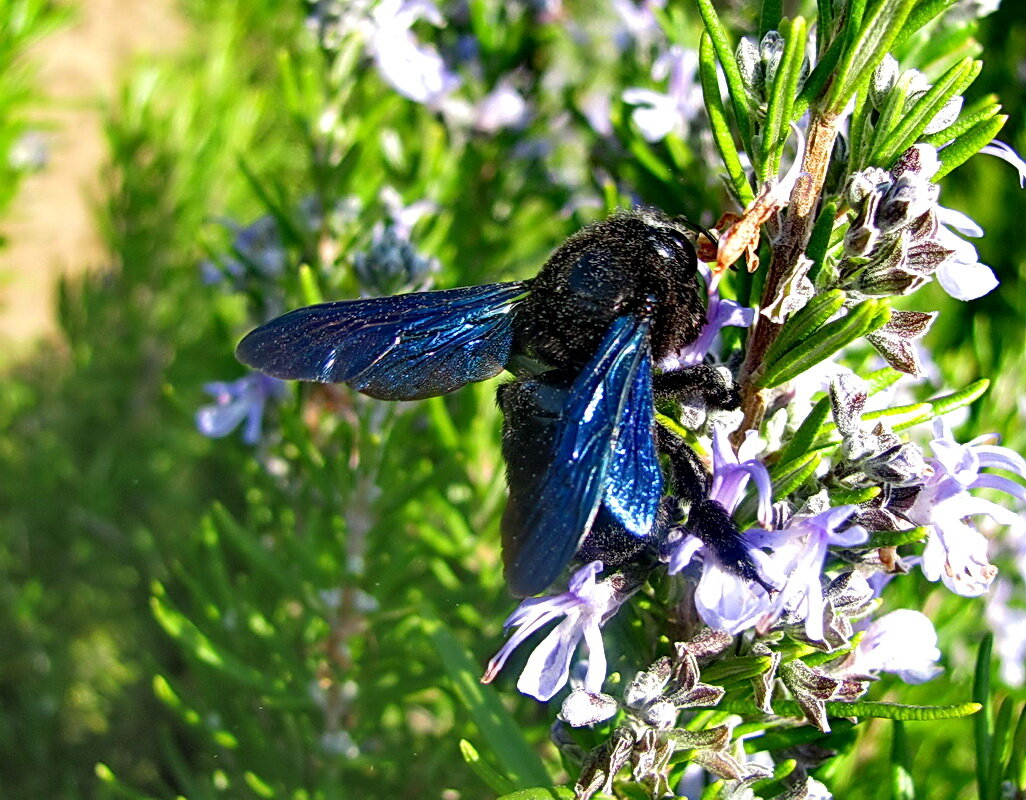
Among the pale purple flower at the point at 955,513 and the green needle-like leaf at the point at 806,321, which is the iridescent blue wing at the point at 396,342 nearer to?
the green needle-like leaf at the point at 806,321

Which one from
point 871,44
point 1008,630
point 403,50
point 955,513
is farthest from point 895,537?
point 1008,630

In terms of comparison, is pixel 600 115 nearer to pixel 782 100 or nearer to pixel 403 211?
pixel 403 211

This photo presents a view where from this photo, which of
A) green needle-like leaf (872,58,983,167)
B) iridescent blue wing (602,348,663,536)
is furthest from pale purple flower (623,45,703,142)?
iridescent blue wing (602,348,663,536)

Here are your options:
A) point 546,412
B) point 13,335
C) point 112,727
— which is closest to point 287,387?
point 546,412

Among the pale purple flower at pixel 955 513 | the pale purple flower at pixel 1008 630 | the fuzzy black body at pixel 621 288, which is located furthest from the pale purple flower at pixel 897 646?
the pale purple flower at pixel 1008 630

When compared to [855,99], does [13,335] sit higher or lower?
lower

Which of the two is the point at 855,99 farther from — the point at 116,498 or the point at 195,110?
the point at 116,498
